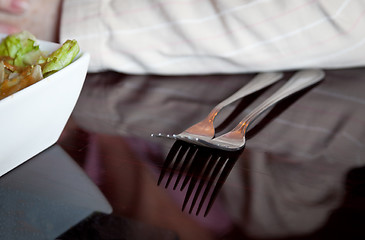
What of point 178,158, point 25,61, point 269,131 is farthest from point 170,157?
point 25,61

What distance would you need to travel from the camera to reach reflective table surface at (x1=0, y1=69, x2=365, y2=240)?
0.37m

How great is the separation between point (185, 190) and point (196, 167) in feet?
0.13

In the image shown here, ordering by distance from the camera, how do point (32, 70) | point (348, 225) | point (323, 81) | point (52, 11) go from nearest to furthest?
point (348, 225) < point (32, 70) < point (323, 81) < point (52, 11)

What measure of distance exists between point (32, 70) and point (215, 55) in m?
0.32

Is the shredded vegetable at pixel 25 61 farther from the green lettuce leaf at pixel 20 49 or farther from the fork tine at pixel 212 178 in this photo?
the fork tine at pixel 212 178

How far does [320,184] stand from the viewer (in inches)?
16.4

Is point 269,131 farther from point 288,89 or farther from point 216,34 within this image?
point 216,34

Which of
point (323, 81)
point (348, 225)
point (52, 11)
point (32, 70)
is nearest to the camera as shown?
point (348, 225)

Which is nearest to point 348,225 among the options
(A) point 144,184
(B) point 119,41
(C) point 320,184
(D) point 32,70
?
(C) point 320,184

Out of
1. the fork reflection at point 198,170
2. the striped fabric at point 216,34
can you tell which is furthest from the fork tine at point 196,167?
the striped fabric at point 216,34

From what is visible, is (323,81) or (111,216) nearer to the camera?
(111,216)

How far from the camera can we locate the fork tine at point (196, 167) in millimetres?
419

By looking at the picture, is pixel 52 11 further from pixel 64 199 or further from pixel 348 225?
pixel 348 225

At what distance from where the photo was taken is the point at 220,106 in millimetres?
576
